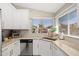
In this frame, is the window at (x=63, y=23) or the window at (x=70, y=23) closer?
the window at (x=70, y=23)

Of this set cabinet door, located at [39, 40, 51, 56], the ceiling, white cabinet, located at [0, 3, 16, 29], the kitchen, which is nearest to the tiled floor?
the kitchen

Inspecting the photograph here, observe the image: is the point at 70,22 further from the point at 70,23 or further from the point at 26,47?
the point at 26,47

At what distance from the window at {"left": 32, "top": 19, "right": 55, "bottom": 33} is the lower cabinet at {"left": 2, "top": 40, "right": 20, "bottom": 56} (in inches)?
15.0

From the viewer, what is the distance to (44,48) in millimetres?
1913

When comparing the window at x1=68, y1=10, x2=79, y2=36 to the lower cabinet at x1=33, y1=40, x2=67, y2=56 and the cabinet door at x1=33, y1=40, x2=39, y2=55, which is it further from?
the cabinet door at x1=33, y1=40, x2=39, y2=55

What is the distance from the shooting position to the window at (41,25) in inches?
65.9

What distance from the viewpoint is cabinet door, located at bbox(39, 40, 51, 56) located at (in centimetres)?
177

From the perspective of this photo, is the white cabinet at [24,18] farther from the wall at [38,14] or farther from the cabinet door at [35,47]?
the cabinet door at [35,47]

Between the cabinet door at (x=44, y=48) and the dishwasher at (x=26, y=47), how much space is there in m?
0.14

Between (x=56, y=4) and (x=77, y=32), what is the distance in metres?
0.43

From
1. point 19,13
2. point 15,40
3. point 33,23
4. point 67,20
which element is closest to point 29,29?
point 33,23

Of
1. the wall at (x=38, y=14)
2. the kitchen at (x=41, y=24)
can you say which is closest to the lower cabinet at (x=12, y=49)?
the kitchen at (x=41, y=24)

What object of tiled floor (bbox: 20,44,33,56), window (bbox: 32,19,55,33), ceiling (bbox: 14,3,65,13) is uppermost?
ceiling (bbox: 14,3,65,13)

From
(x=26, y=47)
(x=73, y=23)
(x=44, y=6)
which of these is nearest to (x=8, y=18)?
(x=26, y=47)
